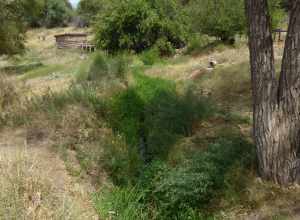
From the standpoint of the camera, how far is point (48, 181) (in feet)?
13.4

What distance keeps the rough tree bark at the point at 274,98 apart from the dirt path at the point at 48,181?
6.98 ft

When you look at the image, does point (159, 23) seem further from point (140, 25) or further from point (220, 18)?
point (220, 18)

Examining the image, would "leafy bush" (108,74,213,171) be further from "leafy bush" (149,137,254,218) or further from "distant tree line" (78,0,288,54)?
"distant tree line" (78,0,288,54)

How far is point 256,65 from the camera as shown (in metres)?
4.04

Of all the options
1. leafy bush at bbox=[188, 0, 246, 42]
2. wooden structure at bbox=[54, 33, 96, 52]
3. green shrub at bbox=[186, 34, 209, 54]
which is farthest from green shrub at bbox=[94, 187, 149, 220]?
wooden structure at bbox=[54, 33, 96, 52]

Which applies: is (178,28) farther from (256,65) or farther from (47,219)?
(47,219)

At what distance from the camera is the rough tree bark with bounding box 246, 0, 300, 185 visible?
378 centimetres

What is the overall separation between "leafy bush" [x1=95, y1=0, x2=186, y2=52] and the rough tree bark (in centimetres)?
1523

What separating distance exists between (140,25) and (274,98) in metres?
15.8

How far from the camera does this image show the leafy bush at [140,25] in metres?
19.1

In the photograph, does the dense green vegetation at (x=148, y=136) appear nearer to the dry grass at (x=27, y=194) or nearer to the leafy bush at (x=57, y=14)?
the dry grass at (x=27, y=194)

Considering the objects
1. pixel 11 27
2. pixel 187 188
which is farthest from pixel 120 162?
pixel 11 27

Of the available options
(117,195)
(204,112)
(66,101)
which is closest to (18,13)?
(66,101)

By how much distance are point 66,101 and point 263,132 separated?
14.1 ft
